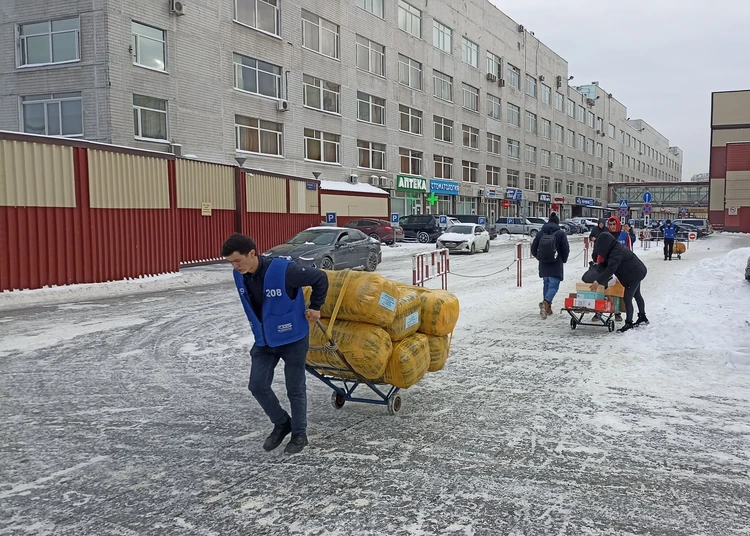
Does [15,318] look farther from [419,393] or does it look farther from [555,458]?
[555,458]

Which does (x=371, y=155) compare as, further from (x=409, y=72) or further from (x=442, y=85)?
(x=442, y=85)

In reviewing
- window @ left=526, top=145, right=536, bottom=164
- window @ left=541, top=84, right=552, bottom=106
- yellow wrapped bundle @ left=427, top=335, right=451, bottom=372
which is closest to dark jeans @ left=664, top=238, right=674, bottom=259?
yellow wrapped bundle @ left=427, top=335, right=451, bottom=372

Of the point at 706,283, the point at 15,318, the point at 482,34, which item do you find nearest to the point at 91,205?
the point at 15,318

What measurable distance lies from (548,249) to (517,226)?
39.1 m

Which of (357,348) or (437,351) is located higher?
(357,348)

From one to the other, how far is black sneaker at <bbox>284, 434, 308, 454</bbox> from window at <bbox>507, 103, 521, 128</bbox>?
60577mm

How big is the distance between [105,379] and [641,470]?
5534 mm

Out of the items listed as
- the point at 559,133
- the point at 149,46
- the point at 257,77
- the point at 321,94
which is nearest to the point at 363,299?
the point at 149,46

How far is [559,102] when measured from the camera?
74.3 meters

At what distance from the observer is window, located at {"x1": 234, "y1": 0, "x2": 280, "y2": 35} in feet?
99.8

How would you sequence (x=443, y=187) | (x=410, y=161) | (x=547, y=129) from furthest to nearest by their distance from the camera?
1. (x=547, y=129)
2. (x=443, y=187)
3. (x=410, y=161)

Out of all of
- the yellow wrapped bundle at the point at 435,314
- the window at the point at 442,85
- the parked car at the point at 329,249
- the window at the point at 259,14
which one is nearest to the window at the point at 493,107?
the window at the point at 442,85

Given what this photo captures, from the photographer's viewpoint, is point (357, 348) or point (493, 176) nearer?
point (357, 348)

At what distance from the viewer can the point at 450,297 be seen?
5.91 meters
